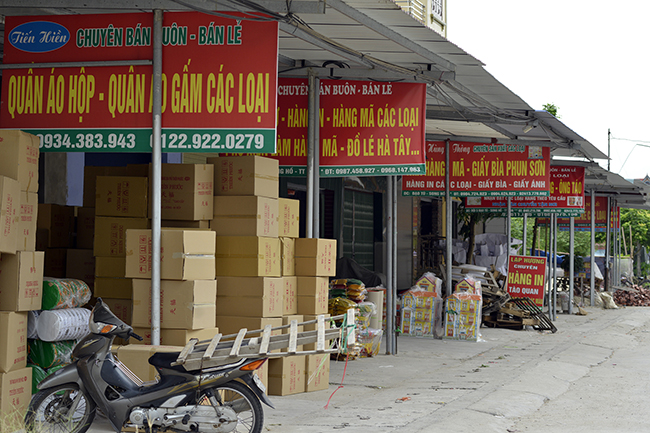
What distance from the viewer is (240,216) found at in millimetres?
7211

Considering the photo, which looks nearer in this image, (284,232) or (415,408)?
(415,408)

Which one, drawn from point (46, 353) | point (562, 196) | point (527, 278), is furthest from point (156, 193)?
point (562, 196)

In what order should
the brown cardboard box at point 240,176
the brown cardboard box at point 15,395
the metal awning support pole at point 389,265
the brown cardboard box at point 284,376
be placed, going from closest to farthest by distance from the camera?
the brown cardboard box at point 15,395, the brown cardboard box at point 240,176, the brown cardboard box at point 284,376, the metal awning support pole at point 389,265

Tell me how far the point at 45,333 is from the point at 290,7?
11.5 feet

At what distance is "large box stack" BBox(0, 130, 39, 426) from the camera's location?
5.66 meters

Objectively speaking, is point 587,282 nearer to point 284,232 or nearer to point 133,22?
point 284,232

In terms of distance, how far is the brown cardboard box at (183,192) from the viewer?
709cm

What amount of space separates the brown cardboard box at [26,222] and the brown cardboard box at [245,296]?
193cm

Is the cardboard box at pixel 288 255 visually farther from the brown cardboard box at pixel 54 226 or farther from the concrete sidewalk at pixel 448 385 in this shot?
the brown cardboard box at pixel 54 226

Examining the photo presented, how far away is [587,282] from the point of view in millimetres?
27062

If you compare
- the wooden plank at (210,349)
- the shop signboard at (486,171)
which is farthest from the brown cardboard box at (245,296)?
→ the shop signboard at (486,171)

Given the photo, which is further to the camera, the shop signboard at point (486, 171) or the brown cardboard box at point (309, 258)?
the shop signboard at point (486, 171)

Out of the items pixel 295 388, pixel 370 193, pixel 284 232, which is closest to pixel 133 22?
pixel 284 232

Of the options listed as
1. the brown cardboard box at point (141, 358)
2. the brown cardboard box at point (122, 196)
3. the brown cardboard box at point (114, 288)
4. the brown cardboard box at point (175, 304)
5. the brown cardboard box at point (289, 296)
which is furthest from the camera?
the brown cardboard box at point (289, 296)
